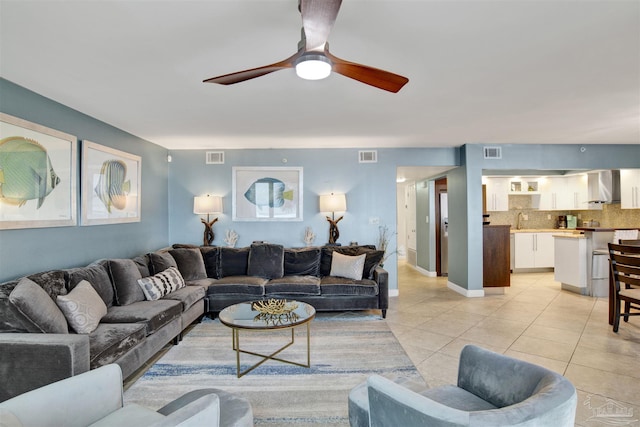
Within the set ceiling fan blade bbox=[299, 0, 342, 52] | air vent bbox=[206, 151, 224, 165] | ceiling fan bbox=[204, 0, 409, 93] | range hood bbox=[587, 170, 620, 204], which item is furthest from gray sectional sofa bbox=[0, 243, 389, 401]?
range hood bbox=[587, 170, 620, 204]

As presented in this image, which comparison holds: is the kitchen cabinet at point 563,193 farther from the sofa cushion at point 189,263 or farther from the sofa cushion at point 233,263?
the sofa cushion at point 189,263

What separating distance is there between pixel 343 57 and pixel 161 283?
2.96m

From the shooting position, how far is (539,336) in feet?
11.9

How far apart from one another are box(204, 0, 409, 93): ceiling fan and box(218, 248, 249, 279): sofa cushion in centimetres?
325

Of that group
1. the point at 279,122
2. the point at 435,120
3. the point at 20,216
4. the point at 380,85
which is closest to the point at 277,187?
the point at 279,122

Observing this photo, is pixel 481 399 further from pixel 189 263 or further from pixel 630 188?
pixel 630 188

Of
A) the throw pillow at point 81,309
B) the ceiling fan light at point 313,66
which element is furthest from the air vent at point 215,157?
the ceiling fan light at point 313,66

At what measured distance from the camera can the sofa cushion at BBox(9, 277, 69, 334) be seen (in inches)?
86.4

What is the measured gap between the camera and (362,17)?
1877mm

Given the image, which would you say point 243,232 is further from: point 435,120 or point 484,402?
point 484,402

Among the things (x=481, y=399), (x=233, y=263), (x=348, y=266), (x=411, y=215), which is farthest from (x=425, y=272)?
(x=481, y=399)

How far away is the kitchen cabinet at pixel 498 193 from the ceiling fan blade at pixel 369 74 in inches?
243

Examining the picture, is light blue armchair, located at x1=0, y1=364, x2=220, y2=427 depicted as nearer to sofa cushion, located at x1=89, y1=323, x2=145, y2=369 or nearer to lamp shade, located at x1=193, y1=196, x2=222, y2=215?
sofa cushion, located at x1=89, y1=323, x2=145, y2=369

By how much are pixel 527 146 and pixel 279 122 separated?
13.5ft
